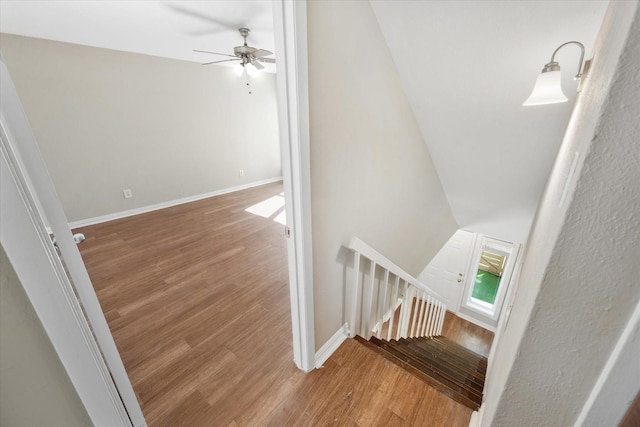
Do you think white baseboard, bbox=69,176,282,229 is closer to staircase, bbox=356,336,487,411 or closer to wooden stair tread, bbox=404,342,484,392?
staircase, bbox=356,336,487,411

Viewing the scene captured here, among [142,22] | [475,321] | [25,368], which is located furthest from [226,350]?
[475,321]

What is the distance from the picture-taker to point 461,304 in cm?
468

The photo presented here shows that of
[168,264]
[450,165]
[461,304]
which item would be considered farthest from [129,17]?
[461,304]

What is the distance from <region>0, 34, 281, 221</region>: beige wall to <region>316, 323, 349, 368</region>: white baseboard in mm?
3780

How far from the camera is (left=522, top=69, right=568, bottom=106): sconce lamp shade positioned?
3.85ft

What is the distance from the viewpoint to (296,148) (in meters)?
1.04

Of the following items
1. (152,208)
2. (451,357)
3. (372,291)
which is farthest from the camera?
(152,208)

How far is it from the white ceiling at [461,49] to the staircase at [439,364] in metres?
1.78

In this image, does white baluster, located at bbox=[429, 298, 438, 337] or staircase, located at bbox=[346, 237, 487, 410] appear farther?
white baluster, located at bbox=[429, 298, 438, 337]

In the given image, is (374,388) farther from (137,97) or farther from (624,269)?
(137,97)

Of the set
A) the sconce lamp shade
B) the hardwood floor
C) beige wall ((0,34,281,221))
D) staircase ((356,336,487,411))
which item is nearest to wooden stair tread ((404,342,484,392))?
staircase ((356,336,487,411))

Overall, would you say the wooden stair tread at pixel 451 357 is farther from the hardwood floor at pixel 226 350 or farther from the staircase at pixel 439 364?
the hardwood floor at pixel 226 350

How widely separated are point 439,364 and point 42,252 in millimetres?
2729

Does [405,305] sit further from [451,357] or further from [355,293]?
[451,357]
